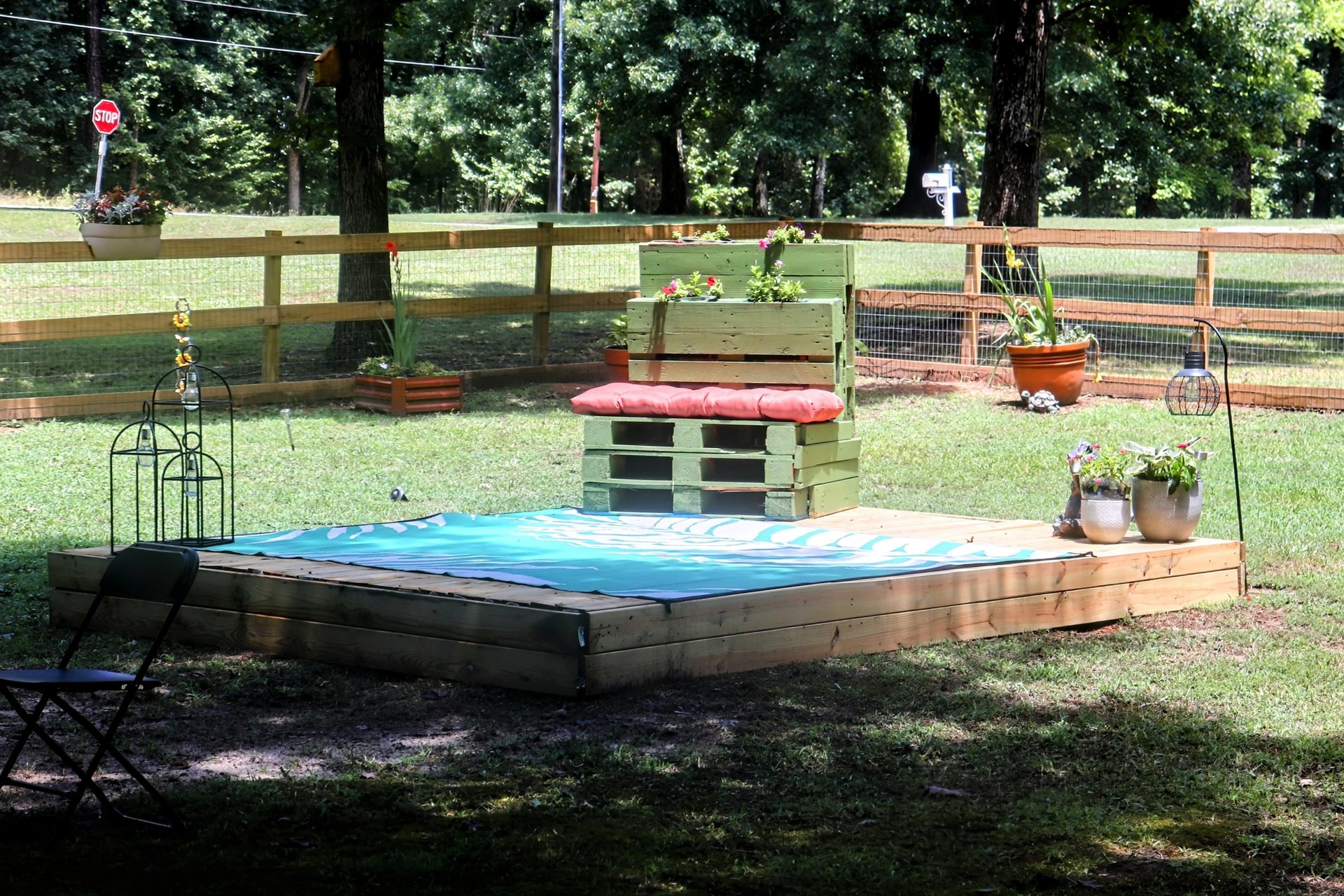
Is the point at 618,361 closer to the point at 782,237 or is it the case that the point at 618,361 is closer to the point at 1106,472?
the point at 782,237

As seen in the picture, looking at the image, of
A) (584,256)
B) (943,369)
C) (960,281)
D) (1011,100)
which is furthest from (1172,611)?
(584,256)

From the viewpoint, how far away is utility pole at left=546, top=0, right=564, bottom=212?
118 feet

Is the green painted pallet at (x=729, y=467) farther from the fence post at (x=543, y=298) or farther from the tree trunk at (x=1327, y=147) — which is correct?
the tree trunk at (x=1327, y=147)

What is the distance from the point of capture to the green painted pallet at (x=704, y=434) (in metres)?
8.10

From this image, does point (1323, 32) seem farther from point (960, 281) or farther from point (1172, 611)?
point (1172, 611)

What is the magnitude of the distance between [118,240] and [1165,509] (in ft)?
30.9

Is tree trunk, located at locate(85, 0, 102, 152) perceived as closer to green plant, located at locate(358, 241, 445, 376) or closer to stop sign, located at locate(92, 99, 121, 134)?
stop sign, located at locate(92, 99, 121, 134)

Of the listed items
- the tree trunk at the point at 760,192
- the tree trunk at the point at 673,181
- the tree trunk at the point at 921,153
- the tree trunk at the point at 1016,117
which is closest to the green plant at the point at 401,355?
the tree trunk at the point at 1016,117

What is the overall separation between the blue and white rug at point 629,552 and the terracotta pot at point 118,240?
6450mm

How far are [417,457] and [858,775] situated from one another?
6.87 meters

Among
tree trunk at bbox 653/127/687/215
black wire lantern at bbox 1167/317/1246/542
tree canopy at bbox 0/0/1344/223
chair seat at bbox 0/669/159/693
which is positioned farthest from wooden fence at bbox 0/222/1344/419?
tree trunk at bbox 653/127/687/215

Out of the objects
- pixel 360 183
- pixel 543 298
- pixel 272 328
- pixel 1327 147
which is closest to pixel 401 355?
pixel 272 328

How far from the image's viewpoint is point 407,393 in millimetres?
13148

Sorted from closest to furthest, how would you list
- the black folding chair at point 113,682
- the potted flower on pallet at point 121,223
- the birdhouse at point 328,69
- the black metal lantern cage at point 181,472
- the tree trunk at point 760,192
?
the black folding chair at point 113,682 → the black metal lantern cage at point 181,472 → the potted flower on pallet at point 121,223 → the birdhouse at point 328,69 → the tree trunk at point 760,192
